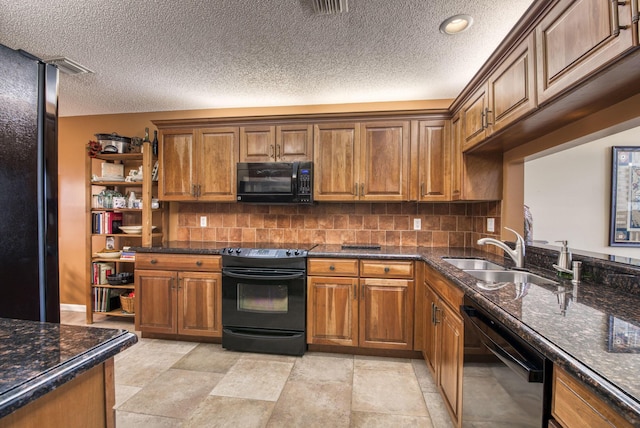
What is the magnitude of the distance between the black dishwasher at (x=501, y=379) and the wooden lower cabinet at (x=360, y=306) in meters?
1.00

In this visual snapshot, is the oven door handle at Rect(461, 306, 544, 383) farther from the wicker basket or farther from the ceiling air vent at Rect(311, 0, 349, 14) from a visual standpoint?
the wicker basket

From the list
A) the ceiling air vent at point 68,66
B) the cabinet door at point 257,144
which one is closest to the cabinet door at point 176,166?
the cabinet door at point 257,144

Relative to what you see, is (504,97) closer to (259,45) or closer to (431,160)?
(431,160)

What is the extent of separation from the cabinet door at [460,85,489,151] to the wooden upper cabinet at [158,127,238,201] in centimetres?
211

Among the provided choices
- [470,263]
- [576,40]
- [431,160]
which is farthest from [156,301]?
[576,40]

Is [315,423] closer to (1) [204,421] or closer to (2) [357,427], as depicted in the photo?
(2) [357,427]

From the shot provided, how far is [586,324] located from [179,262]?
2.79 meters

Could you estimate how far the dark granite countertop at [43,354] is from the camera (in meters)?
0.47

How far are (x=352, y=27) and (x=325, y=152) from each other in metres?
1.16

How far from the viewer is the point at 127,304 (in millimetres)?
3168

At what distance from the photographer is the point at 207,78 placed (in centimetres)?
263

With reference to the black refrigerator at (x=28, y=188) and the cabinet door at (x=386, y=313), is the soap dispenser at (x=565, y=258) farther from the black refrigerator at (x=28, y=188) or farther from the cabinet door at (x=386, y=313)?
the black refrigerator at (x=28, y=188)

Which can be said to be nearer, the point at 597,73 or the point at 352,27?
the point at 597,73

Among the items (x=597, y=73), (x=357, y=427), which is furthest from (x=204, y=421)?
(x=597, y=73)
